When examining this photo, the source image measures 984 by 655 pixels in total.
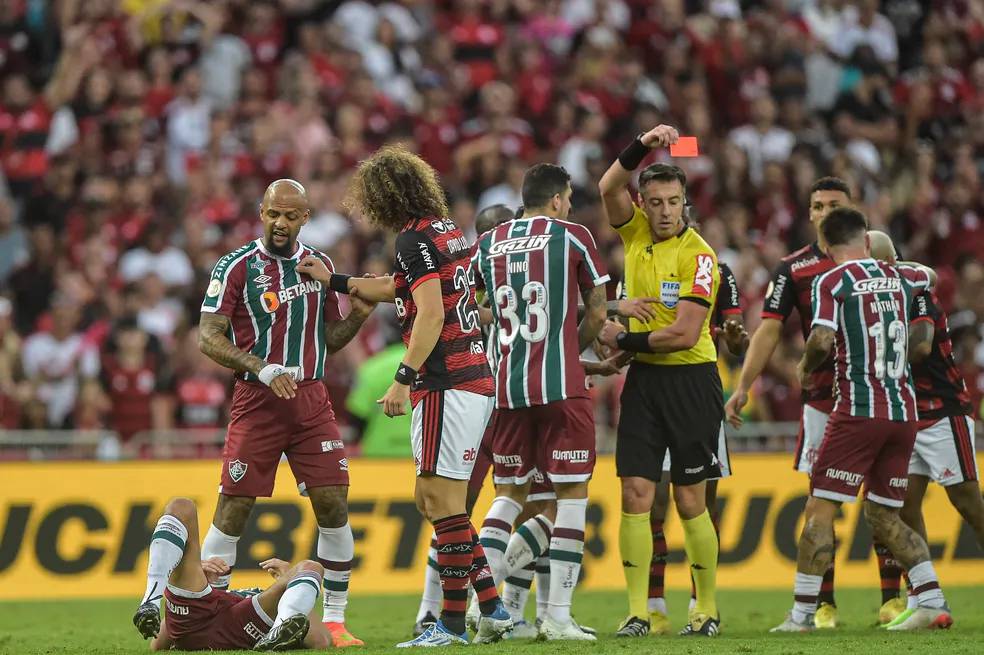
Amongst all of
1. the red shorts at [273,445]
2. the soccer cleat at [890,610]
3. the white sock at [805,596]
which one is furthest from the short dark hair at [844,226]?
the red shorts at [273,445]

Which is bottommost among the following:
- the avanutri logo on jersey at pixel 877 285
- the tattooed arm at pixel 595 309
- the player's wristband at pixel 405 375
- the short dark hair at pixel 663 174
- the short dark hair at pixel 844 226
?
the player's wristband at pixel 405 375

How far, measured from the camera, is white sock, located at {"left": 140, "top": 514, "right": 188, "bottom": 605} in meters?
8.16

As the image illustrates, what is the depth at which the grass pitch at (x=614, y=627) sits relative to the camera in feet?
28.2

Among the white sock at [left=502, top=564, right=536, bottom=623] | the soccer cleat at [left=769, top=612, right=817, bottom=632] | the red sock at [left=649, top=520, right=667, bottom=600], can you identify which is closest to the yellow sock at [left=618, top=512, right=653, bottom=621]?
the white sock at [left=502, top=564, right=536, bottom=623]

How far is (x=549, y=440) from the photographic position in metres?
9.21

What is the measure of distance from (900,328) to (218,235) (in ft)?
32.3

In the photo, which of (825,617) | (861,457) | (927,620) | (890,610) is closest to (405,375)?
(861,457)

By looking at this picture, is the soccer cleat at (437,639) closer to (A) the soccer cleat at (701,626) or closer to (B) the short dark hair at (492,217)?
(A) the soccer cleat at (701,626)

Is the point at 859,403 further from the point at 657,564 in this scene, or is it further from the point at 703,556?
the point at 657,564

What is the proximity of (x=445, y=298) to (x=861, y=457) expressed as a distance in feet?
9.29

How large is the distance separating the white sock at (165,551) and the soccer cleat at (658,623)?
3.21m

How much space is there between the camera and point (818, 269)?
1062 cm

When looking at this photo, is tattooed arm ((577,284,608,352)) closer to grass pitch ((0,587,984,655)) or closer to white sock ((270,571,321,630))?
grass pitch ((0,587,984,655))

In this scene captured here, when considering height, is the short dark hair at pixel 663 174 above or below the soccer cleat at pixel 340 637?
above
